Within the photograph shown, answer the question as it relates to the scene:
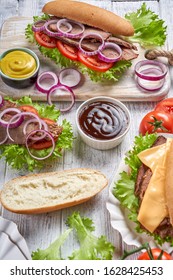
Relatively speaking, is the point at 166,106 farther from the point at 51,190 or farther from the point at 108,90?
the point at 51,190

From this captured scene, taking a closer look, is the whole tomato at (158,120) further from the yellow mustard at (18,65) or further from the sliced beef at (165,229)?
the yellow mustard at (18,65)

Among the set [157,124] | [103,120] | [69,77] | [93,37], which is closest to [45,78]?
[69,77]

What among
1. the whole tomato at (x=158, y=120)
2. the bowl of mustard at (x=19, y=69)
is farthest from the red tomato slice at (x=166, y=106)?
the bowl of mustard at (x=19, y=69)

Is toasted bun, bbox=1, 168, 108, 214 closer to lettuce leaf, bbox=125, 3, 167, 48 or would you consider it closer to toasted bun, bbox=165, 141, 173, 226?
toasted bun, bbox=165, 141, 173, 226

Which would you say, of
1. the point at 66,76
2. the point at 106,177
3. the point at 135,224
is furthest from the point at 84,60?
the point at 135,224

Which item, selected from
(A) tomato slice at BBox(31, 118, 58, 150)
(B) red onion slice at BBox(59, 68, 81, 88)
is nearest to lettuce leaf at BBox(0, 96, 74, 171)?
(A) tomato slice at BBox(31, 118, 58, 150)

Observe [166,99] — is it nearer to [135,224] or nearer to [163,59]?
[163,59]

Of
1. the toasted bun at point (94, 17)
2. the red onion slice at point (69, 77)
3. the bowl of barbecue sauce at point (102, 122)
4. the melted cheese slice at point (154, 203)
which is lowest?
the melted cheese slice at point (154, 203)
